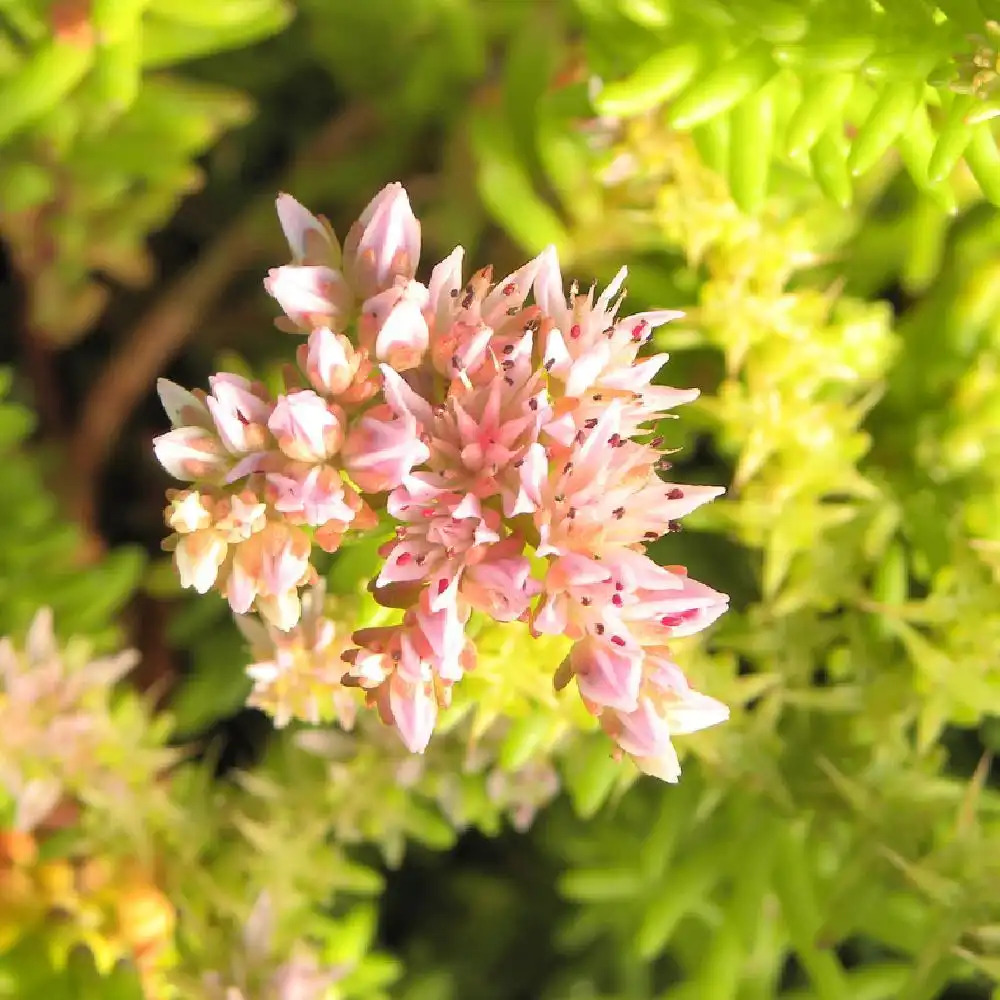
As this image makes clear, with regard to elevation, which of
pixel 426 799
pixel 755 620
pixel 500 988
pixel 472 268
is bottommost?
pixel 500 988

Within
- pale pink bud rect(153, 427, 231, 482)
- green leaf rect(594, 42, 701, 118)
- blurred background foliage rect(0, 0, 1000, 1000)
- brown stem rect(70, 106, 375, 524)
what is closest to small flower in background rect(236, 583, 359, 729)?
blurred background foliage rect(0, 0, 1000, 1000)

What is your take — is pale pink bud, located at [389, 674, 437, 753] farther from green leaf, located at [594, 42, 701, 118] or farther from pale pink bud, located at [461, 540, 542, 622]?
green leaf, located at [594, 42, 701, 118]

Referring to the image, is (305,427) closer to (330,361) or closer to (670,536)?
(330,361)

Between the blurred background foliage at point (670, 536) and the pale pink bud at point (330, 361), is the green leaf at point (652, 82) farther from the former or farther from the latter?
the pale pink bud at point (330, 361)

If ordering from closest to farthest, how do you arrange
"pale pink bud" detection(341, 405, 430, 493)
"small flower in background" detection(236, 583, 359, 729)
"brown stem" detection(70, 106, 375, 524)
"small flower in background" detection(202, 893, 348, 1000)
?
"pale pink bud" detection(341, 405, 430, 493) < "small flower in background" detection(236, 583, 359, 729) < "small flower in background" detection(202, 893, 348, 1000) < "brown stem" detection(70, 106, 375, 524)

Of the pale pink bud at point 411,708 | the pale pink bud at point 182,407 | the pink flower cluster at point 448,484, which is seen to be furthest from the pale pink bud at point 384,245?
the pale pink bud at point 411,708

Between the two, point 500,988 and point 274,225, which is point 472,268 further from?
point 500,988

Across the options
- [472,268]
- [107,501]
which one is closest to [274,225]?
[472,268]
